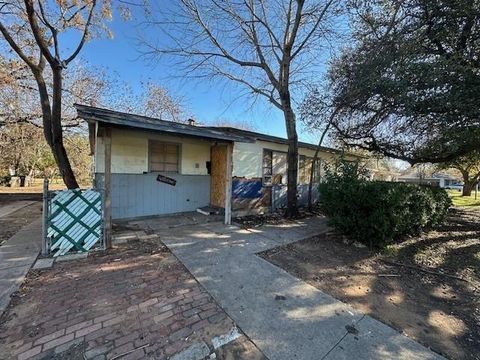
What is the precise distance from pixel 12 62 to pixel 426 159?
53.3 feet

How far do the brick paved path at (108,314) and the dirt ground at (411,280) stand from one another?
6.01 ft

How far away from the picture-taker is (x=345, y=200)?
535 cm

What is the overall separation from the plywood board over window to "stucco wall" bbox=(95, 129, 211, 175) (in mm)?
720

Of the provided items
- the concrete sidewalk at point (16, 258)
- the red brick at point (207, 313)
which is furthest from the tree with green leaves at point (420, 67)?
the concrete sidewalk at point (16, 258)

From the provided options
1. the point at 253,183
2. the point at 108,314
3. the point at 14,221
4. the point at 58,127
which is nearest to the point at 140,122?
the point at 58,127

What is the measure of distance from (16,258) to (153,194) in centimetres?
350

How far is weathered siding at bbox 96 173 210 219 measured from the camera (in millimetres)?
6578

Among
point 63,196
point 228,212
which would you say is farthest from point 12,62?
point 228,212

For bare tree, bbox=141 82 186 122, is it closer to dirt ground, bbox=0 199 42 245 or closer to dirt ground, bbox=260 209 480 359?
dirt ground, bbox=0 199 42 245

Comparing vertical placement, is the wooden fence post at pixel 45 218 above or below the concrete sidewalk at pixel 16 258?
above

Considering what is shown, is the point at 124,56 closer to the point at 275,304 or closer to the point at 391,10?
the point at 391,10

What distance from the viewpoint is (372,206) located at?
4.99 m

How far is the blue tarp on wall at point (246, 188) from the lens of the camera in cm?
794

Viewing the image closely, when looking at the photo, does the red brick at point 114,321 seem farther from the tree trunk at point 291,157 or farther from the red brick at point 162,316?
the tree trunk at point 291,157
